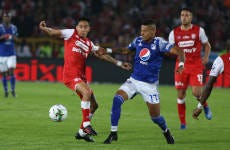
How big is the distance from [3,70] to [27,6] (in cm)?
1012

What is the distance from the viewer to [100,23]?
30.8m

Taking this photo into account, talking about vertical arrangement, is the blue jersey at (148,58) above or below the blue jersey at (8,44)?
above

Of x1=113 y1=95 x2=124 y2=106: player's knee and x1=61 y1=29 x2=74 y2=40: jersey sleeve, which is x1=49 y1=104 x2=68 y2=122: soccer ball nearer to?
x1=61 y1=29 x2=74 y2=40: jersey sleeve

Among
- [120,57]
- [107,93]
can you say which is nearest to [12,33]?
[107,93]

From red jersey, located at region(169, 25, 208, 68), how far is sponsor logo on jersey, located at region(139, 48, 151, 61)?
104 inches

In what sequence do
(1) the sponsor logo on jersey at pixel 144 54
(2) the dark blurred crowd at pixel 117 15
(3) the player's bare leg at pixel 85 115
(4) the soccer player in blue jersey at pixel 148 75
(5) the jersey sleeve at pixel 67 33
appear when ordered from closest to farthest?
A: (4) the soccer player in blue jersey at pixel 148 75, (1) the sponsor logo on jersey at pixel 144 54, (3) the player's bare leg at pixel 85 115, (5) the jersey sleeve at pixel 67 33, (2) the dark blurred crowd at pixel 117 15

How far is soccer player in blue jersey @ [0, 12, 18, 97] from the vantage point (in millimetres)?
20547

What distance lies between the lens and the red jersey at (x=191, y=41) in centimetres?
1347

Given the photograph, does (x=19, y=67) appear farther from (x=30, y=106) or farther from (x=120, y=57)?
(x=30, y=106)

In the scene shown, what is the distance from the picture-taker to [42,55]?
93.3 feet

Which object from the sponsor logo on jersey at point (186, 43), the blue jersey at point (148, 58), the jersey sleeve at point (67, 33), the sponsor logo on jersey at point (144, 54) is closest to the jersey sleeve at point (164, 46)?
the blue jersey at point (148, 58)

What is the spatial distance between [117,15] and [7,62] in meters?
10.7

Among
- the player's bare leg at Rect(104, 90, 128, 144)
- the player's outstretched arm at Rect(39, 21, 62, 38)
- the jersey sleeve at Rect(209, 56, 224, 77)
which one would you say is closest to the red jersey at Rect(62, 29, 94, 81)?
the player's outstretched arm at Rect(39, 21, 62, 38)

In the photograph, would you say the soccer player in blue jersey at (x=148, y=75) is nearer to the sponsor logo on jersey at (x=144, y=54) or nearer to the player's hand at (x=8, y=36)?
the sponsor logo on jersey at (x=144, y=54)
